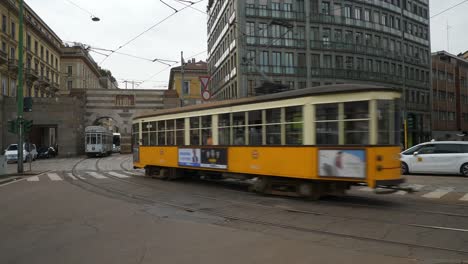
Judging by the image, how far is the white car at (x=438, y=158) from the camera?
1588 centimetres

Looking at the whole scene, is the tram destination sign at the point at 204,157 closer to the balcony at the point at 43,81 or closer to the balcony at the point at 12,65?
the balcony at the point at 12,65

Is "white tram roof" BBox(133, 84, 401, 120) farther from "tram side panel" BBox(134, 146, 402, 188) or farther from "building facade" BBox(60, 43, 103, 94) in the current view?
"building facade" BBox(60, 43, 103, 94)

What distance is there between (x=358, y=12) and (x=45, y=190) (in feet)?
149

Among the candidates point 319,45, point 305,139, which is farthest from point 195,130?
point 319,45

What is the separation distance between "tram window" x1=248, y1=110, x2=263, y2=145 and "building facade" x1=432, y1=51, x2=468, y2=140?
5560 centimetres

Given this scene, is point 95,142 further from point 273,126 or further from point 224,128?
point 273,126

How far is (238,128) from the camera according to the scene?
11.7m

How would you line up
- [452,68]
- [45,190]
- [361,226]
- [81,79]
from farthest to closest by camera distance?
[81,79] < [452,68] < [45,190] < [361,226]

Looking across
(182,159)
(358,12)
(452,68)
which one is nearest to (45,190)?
(182,159)

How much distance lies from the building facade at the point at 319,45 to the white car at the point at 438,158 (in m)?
23.4

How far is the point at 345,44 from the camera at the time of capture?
158 ft

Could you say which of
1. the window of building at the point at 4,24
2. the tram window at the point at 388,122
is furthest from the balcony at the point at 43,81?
the tram window at the point at 388,122

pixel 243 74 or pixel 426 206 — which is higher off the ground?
pixel 243 74

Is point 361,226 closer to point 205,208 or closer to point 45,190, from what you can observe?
point 205,208
